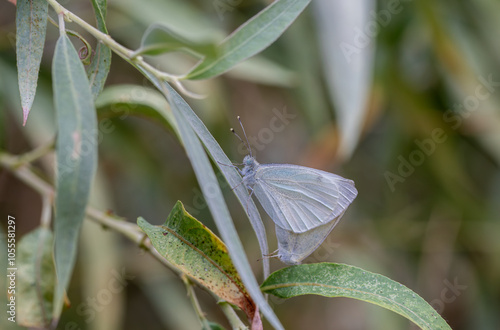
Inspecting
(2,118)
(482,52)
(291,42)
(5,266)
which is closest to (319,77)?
(291,42)

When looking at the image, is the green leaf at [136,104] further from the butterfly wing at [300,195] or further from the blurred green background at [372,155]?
the blurred green background at [372,155]

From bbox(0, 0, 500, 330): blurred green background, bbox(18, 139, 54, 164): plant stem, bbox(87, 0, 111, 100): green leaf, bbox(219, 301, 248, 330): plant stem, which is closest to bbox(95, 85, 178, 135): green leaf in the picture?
bbox(18, 139, 54, 164): plant stem

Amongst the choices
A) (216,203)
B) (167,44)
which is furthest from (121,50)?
(216,203)

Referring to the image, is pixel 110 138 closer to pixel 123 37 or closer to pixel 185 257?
pixel 123 37

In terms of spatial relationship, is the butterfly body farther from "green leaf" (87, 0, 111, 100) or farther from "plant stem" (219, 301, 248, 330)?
"green leaf" (87, 0, 111, 100)

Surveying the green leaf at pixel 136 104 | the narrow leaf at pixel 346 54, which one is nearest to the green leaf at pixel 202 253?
the green leaf at pixel 136 104
